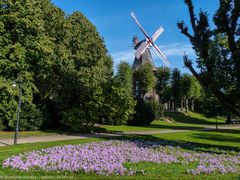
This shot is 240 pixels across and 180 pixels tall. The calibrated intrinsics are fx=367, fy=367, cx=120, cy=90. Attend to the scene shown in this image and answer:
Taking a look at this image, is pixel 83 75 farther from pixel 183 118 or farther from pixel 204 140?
pixel 183 118

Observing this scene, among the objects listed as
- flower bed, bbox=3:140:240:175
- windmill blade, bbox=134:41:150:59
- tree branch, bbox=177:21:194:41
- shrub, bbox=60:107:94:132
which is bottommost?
flower bed, bbox=3:140:240:175

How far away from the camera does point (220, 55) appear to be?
22.4 m

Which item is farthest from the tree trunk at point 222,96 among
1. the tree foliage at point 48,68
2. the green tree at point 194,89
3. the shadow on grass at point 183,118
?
the green tree at point 194,89

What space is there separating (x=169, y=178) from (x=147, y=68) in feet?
236

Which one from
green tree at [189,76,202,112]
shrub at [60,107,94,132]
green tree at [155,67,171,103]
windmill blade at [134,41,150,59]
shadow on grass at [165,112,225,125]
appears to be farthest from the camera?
windmill blade at [134,41,150,59]

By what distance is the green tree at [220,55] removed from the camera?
69.6ft

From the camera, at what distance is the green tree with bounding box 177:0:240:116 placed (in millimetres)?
21203

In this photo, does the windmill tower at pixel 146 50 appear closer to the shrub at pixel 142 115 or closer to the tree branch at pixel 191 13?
the shrub at pixel 142 115

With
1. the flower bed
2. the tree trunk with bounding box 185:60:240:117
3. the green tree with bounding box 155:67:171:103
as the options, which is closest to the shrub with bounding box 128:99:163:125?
the green tree with bounding box 155:67:171:103

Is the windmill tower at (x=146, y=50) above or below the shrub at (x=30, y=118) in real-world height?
above

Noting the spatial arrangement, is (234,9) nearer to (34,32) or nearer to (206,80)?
(206,80)

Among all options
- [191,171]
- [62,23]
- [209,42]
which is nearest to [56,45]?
[62,23]

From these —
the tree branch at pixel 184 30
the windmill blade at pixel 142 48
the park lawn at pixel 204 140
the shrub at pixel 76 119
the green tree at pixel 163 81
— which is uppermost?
the windmill blade at pixel 142 48

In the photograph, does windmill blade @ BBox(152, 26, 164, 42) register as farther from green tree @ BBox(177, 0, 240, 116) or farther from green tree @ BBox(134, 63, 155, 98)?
green tree @ BBox(177, 0, 240, 116)
